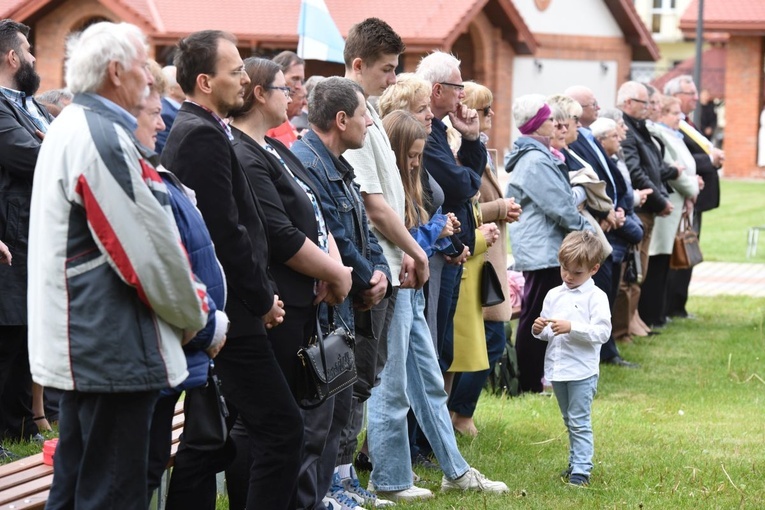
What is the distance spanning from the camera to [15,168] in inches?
240

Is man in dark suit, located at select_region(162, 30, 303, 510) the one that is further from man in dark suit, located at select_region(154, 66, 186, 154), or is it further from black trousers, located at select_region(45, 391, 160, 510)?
man in dark suit, located at select_region(154, 66, 186, 154)

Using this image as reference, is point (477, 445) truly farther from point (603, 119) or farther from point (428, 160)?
point (603, 119)

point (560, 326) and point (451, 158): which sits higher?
point (451, 158)

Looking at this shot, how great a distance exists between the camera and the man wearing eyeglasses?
10.5 metres

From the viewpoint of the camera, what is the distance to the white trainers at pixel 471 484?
19.4 ft

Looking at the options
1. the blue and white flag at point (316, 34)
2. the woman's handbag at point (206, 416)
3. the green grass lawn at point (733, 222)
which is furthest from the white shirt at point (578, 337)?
the green grass lawn at point (733, 222)

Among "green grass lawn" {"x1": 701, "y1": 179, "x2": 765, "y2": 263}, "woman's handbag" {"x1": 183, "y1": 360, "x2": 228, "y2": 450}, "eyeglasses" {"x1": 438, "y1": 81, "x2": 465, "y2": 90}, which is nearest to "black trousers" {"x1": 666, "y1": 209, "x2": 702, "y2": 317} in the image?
"green grass lawn" {"x1": 701, "y1": 179, "x2": 765, "y2": 263}

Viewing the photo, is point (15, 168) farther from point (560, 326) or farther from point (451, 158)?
point (560, 326)

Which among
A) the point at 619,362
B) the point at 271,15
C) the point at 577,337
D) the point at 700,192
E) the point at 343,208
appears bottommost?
the point at 619,362

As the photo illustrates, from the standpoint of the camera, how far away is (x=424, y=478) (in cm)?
626

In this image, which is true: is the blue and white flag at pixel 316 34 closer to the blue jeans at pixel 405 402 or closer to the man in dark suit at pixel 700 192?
the man in dark suit at pixel 700 192

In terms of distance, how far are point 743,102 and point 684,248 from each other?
2133 cm

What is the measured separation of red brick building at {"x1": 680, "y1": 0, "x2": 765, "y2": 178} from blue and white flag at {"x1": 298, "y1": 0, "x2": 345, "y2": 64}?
19256 mm

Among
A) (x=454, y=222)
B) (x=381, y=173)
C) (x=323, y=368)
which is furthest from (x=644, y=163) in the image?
(x=323, y=368)
